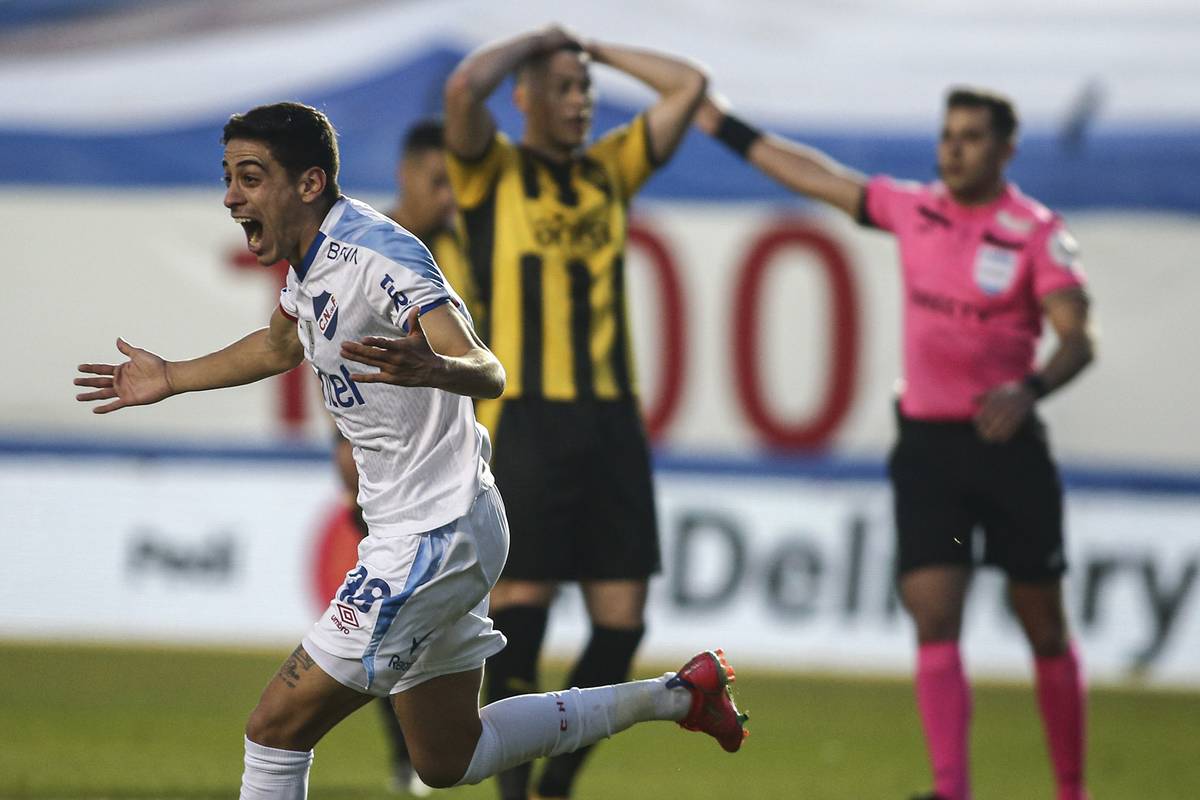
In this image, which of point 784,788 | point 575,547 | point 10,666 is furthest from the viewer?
point 10,666

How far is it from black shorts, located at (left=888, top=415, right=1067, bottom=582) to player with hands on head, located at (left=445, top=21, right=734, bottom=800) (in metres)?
0.88

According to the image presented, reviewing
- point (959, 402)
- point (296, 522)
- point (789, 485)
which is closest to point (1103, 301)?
point (789, 485)

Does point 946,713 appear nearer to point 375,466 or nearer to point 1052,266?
point 1052,266

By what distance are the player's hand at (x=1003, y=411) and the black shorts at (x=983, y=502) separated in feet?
0.68

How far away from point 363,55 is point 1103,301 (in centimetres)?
405

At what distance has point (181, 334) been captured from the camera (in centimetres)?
876

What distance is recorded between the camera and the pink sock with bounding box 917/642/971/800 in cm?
515

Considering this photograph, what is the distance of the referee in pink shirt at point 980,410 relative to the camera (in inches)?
209

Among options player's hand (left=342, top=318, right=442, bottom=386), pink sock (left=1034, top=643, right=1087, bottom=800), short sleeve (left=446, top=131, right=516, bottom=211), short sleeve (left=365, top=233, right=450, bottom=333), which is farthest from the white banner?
player's hand (left=342, top=318, right=442, bottom=386)

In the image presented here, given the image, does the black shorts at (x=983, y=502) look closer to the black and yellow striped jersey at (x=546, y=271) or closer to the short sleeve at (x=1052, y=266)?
the short sleeve at (x=1052, y=266)

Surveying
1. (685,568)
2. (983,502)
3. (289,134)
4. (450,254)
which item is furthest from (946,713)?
(685,568)

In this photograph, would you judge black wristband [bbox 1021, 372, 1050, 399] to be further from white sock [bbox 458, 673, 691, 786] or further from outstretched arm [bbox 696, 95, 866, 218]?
white sock [bbox 458, 673, 691, 786]

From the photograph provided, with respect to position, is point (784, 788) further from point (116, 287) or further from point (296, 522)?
point (116, 287)

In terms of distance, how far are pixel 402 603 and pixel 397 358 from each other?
2.39 ft
